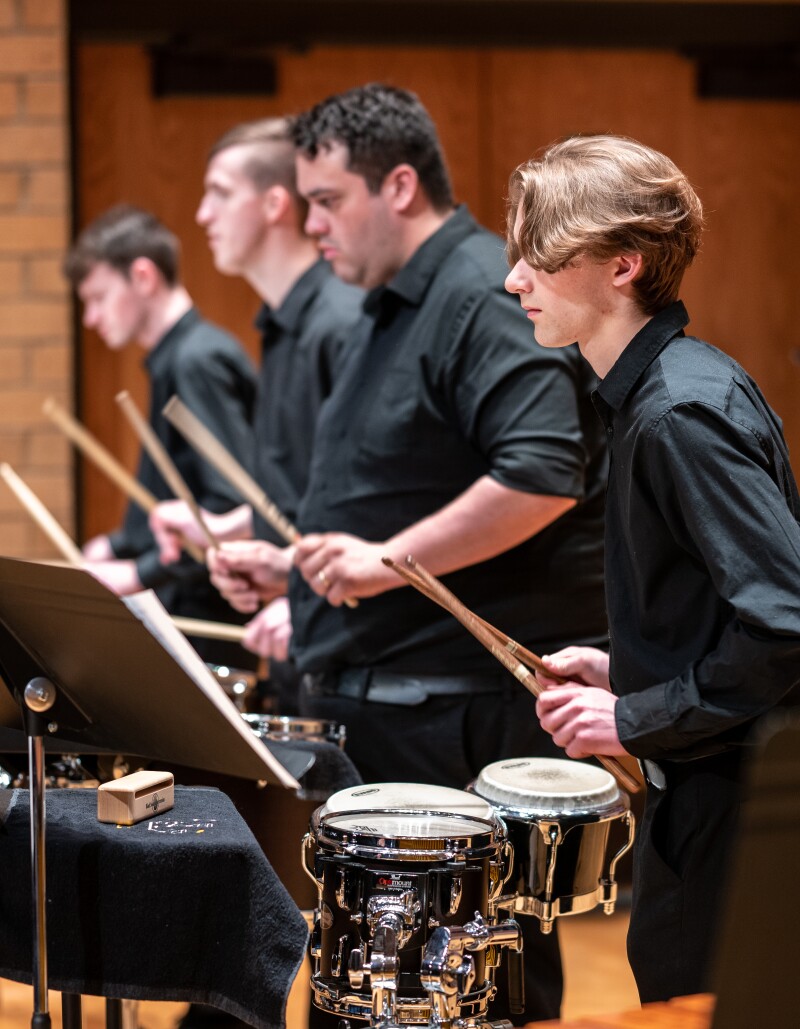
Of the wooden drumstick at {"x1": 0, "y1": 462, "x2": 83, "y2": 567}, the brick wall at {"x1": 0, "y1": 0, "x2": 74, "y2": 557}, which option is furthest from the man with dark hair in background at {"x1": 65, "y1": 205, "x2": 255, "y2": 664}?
the wooden drumstick at {"x1": 0, "y1": 462, "x2": 83, "y2": 567}

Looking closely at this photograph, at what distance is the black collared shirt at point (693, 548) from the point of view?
1.57 meters

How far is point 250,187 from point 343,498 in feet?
4.27

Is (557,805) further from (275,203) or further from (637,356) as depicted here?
(275,203)

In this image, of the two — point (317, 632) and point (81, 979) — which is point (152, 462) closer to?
point (317, 632)

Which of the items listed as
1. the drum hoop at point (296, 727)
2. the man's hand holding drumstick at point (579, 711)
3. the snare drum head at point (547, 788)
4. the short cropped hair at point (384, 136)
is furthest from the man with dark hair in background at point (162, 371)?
the man's hand holding drumstick at point (579, 711)

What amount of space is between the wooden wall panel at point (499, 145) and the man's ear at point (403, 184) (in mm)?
2266

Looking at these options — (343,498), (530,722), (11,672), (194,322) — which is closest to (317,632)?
(343,498)

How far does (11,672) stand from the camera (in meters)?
1.76

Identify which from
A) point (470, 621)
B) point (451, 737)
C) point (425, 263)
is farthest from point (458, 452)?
point (470, 621)

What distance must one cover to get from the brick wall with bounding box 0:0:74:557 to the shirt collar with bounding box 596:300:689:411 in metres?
3.05

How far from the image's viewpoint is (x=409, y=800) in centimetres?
192

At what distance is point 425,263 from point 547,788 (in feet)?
3.58

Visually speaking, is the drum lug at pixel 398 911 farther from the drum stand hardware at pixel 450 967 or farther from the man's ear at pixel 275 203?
the man's ear at pixel 275 203

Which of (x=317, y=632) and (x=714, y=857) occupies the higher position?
(x=714, y=857)
